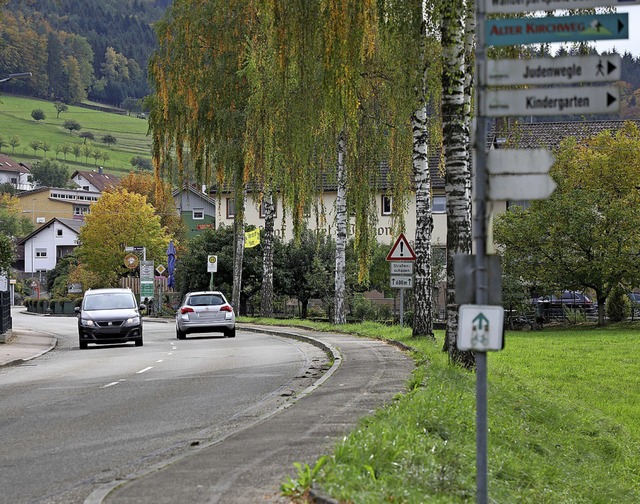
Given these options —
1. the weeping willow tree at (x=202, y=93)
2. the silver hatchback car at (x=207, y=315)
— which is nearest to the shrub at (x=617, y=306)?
the weeping willow tree at (x=202, y=93)

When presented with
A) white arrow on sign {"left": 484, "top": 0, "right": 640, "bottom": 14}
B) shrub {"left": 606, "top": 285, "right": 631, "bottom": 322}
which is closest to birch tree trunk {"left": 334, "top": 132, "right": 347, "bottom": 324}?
shrub {"left": 606, "top": 285, "right": 631, "bottom": 322}

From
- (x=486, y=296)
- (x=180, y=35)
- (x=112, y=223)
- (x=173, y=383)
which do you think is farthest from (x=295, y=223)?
(x=112, y=223)

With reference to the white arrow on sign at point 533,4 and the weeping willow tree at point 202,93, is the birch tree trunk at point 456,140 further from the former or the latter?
the weeping willow tree at point 202,93

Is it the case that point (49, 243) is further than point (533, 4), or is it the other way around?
point (49, 243)

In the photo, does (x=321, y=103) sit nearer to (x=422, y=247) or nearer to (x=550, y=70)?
(x=422, y=247)

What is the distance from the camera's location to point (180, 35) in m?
36.9

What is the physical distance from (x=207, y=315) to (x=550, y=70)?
104 feet

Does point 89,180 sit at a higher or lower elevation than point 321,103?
higher

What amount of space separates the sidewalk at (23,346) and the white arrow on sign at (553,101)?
21.5 m

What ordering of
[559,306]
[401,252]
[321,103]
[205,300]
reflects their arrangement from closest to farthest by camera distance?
[321,103]
[401,252]
[205,300]
[559,306]

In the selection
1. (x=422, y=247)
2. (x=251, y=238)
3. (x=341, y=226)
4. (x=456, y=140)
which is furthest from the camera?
(x=251, y=238)

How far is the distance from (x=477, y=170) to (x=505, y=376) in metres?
13.9

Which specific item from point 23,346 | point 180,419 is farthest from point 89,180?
point 180,419

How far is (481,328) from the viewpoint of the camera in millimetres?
7215
